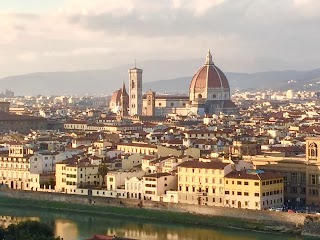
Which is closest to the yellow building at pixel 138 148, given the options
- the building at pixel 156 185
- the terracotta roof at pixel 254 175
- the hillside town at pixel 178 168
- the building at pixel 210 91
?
the hillside town at pixel 178 168

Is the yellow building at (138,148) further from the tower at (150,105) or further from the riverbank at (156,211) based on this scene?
the tower at (150,105)

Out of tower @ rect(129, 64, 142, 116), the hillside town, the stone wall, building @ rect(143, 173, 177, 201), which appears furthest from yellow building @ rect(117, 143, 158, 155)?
tower @ rect(129, 64, 142, 116)

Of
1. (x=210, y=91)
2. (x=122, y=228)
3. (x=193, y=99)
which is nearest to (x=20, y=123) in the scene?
(x=193, y=99)

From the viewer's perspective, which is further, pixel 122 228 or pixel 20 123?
pixel 20 123

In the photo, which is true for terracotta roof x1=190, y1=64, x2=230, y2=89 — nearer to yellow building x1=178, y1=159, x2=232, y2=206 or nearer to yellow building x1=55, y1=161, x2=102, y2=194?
yellow building x1=55, y1=161, x2=102, y2=194

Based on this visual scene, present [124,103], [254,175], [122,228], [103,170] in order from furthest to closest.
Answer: [124,103] < [103,170] < [254,175] < [122,228]

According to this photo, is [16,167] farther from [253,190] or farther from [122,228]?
[253,190]

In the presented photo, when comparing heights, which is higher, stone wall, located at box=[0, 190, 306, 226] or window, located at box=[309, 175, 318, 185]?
window, located at box=[309, 175, 318, 185]
